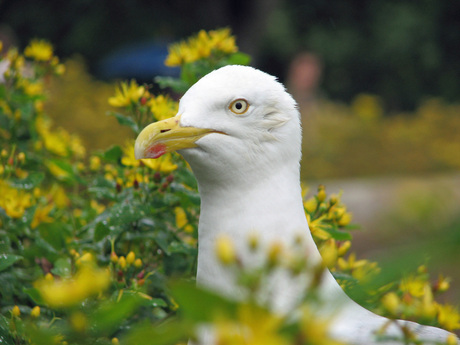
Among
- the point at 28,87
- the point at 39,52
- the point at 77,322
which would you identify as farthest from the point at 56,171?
the point at 77,322

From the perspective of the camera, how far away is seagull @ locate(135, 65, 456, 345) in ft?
5.27

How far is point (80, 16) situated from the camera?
961cm

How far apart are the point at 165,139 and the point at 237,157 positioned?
0.63 feet

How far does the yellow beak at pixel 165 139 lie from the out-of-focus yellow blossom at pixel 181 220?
51 centimetres

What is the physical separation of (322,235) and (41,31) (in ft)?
29.5

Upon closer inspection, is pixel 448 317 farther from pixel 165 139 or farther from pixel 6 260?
pixel 6 260

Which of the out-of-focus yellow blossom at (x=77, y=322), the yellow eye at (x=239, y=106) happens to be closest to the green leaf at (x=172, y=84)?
the yellow eye at (x=239, y=106)

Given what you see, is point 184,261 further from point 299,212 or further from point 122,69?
point 122,69

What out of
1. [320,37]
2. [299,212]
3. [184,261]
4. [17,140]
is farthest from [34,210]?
[320,37]

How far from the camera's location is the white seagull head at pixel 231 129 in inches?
63.9

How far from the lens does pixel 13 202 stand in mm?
1950

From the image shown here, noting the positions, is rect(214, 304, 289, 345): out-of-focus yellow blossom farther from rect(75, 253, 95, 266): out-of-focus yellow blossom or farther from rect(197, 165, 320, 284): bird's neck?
rect(75, 253, 95, 266): out-of-focus yellow blossom

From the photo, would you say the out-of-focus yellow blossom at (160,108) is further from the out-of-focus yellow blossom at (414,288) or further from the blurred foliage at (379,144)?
the blurred foliage at (379,144)

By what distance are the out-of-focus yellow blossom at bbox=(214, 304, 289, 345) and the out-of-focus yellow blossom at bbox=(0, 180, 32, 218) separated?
1372 millimetres
